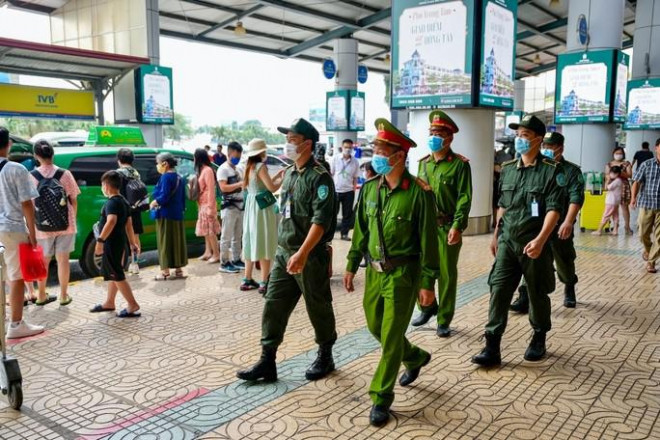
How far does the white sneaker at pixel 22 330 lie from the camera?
490cm

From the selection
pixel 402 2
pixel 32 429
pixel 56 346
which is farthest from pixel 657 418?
pixel 402 2

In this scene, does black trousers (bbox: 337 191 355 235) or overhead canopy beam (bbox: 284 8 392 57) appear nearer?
black trousers (bbox: 337 191 355 235)

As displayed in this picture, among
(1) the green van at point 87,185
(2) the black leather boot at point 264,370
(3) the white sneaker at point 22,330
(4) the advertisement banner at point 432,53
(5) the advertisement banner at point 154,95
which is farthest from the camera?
(5) the advertisement banner at point 154,95

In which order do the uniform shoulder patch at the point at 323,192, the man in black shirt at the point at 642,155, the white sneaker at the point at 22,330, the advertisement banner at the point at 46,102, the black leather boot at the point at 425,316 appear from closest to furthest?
1. the uniform shoulder patch at the point at 323,192
2. the white sneaker at the point at 22,330
3. the black leather boot at the point at 425,316
4. the advertisement banner at the point at 46,102
5. the man in black shirt at the point at 642,155

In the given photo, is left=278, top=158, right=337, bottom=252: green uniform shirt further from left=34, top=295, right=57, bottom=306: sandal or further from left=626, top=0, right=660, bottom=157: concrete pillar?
left=626, top=0, right=660, bottom=157: concrete pillar

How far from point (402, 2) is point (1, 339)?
868 centimetres

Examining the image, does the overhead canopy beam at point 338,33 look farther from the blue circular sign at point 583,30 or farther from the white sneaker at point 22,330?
the white sneaker at point 22,330

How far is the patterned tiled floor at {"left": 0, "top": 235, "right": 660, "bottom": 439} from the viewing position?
333cm

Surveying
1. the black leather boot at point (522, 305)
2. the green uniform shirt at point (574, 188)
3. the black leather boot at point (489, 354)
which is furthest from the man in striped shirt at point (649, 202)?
the black leather boot at point (489, 354)

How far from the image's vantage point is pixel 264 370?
394cm

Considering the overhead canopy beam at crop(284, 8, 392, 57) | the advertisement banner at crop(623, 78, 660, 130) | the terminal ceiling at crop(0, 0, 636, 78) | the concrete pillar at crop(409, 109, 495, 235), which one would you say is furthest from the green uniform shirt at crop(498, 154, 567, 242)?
the overhead canopy beam at crop(284, 8, 392, 57)

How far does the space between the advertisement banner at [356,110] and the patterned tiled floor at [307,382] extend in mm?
16184

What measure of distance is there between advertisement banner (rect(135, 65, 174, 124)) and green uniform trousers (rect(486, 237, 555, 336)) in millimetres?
13434

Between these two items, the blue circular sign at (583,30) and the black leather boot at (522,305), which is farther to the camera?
the blue circular sign at (583,30)
